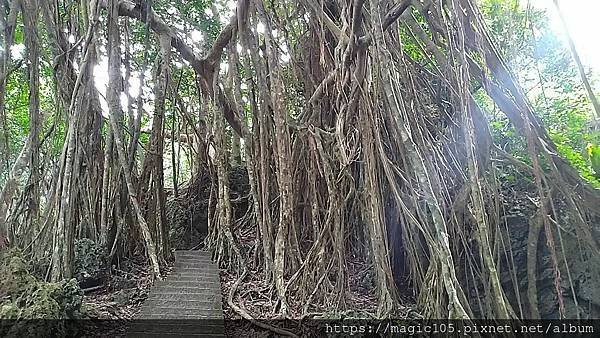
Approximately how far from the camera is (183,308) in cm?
235

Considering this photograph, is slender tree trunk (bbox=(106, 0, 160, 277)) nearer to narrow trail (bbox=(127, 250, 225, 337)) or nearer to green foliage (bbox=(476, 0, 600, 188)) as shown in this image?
narrow trail (bbox=(127, 250, 225, 337))

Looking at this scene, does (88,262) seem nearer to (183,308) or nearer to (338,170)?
(183,308)

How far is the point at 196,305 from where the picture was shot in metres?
2.43

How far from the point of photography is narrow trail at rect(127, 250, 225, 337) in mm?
2182

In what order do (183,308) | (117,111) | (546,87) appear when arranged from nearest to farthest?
(183,308), (117,111), (546,87)

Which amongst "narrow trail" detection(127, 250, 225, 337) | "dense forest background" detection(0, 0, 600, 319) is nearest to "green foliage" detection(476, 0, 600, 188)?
"dense forest background" detection(0, 0, 600, 319)

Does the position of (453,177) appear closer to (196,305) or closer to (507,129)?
(507,129)

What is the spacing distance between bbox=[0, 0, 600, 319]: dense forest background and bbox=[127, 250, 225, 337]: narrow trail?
151 mm

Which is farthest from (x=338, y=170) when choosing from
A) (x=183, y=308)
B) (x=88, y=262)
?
(x=88, y=262)

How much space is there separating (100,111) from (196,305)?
1479mm

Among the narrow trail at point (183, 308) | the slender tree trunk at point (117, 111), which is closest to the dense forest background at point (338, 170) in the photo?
the slender tree trunk at point (117, 111)

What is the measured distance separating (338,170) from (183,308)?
1.23 metres

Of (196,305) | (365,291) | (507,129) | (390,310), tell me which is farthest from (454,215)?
(196,305)

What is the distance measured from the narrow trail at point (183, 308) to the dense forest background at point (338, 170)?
0.15 m
